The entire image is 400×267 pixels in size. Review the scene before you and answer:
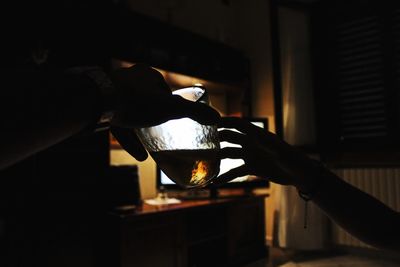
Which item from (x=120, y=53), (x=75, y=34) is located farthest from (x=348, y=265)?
(x=75, y=34)

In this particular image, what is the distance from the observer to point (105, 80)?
219 mm

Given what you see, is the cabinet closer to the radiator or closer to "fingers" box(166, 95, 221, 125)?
the radiator

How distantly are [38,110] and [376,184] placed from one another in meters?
3.25

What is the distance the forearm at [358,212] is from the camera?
0.92ft

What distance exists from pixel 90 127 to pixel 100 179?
195 centimetres

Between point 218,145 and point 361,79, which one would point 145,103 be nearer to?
point 218,145

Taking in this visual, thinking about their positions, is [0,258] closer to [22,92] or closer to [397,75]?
[22,92]

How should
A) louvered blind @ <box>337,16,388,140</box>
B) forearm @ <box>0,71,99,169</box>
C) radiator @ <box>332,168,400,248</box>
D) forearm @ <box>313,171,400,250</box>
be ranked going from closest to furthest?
forearm @ <box>0,71,99,169</box> < forearm @ <box>313,171,400,250</box> < radiator @ <box>332,168,400,248</box> < louvered blind @ <box>337,16,388,140</box>

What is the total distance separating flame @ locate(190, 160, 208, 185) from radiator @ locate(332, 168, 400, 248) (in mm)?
2740

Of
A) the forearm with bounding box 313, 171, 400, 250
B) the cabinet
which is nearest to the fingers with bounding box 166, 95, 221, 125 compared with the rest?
the forearm with bounding box 313, 171, 400, 250

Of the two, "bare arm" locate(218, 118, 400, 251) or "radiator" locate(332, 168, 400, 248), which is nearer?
"bare arm" locate(218, 118, 400, 251)

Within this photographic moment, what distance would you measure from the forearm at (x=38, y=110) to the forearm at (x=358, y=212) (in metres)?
0.21

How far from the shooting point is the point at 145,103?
23 cm

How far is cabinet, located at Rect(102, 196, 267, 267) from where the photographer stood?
2.09 metres
